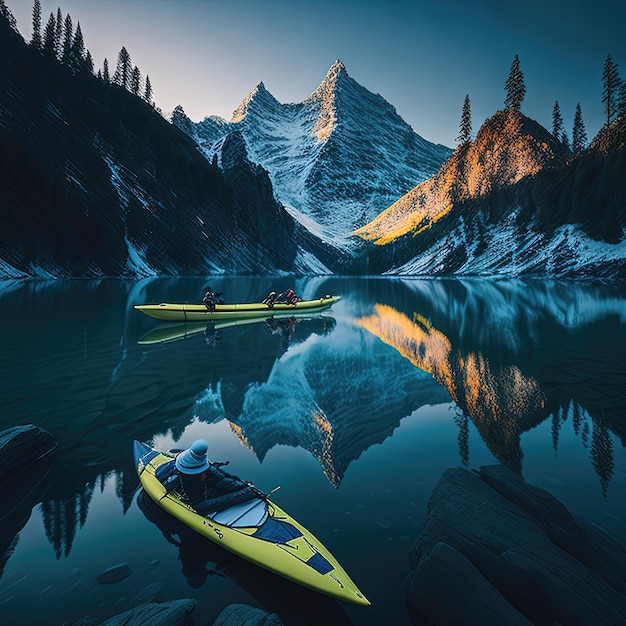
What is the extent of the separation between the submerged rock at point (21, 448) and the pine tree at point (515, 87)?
13216cm

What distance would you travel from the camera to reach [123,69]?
107812 mm

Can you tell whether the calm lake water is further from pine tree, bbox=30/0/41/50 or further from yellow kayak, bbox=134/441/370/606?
pine tree, bbox=30/0/41/50

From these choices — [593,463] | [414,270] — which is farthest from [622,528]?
[414,270]

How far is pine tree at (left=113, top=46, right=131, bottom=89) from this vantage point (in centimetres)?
10687

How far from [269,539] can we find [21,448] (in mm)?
6440

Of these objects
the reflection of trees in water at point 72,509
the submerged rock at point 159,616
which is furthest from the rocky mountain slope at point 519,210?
the submerged rock at point 159,616

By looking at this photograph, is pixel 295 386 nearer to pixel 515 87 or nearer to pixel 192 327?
pixel 192 327

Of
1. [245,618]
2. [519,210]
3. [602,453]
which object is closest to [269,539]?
[245,618]

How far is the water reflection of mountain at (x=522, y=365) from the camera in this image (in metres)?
11.3

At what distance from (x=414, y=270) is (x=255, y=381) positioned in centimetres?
11382

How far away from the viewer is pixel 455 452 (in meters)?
10.1

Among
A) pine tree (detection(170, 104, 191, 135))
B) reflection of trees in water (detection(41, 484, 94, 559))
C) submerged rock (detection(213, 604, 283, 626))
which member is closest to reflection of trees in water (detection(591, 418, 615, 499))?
submerged rock (detection(213, 604, 283, 626))

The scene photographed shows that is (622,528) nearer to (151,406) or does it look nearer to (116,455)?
(116,455)

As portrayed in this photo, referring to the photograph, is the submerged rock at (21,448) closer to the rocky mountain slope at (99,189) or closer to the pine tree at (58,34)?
the rocky mountain slope at (99,189)
